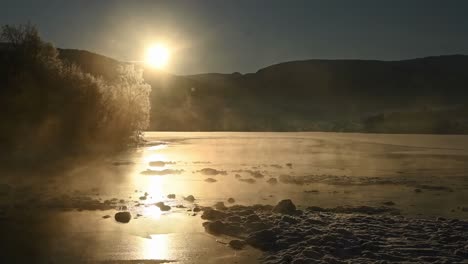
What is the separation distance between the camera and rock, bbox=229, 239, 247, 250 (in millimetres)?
12245

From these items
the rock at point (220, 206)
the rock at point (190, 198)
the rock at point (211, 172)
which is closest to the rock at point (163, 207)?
the rock at point (190, 198)

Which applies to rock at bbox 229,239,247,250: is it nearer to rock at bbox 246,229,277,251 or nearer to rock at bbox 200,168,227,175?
rock at bbox 246,229,277,251

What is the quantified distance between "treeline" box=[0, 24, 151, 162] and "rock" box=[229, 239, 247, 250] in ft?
101

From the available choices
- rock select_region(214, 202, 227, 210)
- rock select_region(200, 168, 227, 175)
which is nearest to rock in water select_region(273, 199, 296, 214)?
rock select_region(214, 202, 227, 210)

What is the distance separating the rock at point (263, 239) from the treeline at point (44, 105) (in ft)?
100

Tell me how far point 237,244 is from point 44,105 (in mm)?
35281

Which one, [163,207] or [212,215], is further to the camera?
[163,207]

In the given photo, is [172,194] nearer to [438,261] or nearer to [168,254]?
[168,254]

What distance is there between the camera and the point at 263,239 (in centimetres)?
1262

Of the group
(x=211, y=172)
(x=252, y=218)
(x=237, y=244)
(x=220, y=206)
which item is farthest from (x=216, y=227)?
(x=211, y=172)

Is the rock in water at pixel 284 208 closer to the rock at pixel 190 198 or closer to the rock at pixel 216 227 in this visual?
the rock at pixel 216 227

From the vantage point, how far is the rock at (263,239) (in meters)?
12.2

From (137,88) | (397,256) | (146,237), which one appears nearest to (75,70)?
(137,88)

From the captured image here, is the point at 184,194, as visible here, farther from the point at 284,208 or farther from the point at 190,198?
the point at 284,208
